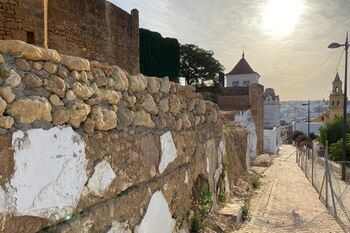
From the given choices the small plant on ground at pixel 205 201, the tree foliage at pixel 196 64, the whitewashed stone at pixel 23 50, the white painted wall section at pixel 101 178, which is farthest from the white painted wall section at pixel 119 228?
the tree foliage at pixel 196 64

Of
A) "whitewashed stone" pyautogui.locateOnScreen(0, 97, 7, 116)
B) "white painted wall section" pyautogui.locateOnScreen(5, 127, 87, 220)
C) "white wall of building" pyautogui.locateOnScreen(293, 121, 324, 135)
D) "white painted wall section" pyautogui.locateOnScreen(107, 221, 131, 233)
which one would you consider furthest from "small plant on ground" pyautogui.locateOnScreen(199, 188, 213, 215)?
"white wall of building" pyautogui.locateOnScreen(293, 121, 324, 135)

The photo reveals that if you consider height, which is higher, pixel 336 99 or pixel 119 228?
pixel 336 99

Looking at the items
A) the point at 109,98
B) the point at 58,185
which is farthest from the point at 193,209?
the point at 58,185

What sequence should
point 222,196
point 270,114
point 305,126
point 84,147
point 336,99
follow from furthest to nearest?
point 305,126 → point 336,99 → point 270,114 → point 222,196 → point 84,147

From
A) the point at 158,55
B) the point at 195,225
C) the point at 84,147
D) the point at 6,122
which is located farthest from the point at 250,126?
the point at 6,122

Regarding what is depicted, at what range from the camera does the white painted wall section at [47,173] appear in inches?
75.0

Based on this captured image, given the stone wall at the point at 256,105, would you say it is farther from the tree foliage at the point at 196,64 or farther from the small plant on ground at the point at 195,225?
the small plant on ground at the point at 195,225

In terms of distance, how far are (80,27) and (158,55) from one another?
13083mm

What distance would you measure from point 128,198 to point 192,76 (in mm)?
41208

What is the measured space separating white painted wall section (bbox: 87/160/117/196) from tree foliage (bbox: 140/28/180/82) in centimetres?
2211

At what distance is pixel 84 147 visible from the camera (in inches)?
94.8

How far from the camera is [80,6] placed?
46.7 ft

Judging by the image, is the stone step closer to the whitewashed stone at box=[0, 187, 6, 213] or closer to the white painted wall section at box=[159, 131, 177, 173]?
the white painted wall section at box=[159, 131, 177, 173]

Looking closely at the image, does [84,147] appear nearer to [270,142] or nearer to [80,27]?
[80,27]
